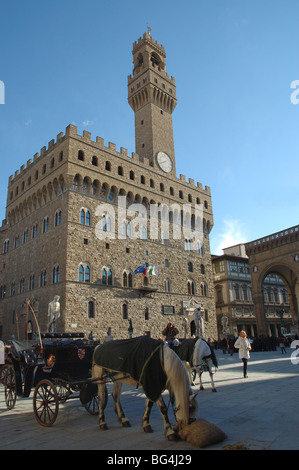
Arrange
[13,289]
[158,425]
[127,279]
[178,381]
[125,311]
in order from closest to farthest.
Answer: [178,381] → [158,425] → [125,311] → [127,279] → [13,289]

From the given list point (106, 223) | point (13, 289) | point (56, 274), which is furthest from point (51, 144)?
point (13, 289)

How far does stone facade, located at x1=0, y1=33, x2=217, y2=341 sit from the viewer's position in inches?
985

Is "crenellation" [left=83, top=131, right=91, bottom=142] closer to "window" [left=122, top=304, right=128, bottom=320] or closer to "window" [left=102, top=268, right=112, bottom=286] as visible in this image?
"window" [left=102, top=268, right=112, bottom=286]

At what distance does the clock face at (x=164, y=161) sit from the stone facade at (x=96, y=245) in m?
0.63

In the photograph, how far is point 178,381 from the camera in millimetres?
4656

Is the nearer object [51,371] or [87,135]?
[51,371]

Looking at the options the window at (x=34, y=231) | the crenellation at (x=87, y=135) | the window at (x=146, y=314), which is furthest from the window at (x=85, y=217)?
the window at (x=146, y=314)

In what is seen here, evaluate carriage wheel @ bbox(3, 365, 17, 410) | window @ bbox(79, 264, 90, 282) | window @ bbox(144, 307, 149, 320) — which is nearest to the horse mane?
carriage wheel @ bbox(3, 365, 17, 410)

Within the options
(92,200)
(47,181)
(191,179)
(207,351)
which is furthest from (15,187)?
(207,351)

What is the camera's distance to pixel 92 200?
27297 millimetres

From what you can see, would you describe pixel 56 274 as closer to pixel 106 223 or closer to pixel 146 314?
pixel 106 223

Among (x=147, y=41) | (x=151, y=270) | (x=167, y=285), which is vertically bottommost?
(x=167, y=285)

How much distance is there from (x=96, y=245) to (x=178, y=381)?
2229cm
